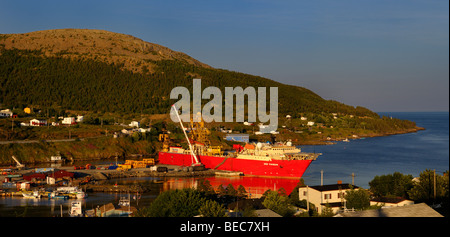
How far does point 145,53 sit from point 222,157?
74.7 m

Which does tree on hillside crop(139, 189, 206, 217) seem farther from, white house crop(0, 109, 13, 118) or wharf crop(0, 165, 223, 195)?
white house crop(0, 109, 13, 118)

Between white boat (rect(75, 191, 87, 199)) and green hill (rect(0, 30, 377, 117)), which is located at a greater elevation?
green hill (rect(0, 30, 377, 117))

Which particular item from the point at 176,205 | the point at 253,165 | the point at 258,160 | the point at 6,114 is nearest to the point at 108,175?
the point at 253,165

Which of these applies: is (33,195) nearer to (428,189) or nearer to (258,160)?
(258,160)

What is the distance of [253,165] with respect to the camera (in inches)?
1262

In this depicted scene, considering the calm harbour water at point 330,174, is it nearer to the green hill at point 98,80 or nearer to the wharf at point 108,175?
the wharf at point 108,175

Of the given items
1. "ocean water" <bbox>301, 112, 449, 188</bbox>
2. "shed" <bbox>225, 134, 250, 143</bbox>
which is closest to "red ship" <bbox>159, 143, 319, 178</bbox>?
"ocean water" <bbox>301, 112, 449, 188</bbox>

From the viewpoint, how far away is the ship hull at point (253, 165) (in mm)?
30078

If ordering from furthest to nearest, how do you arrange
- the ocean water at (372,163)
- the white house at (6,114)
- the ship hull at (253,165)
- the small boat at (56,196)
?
1. the white house at (6,114)
2. the ship hull at (253,165)
3. the ocean water at (372,163)
4. the small boat at (56,196)

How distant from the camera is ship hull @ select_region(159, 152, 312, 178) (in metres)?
30.1

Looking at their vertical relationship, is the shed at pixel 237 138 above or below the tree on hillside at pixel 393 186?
above

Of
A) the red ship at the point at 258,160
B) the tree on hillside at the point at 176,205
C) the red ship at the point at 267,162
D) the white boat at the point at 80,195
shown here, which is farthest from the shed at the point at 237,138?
the tree on hillside at the point at 176,205
